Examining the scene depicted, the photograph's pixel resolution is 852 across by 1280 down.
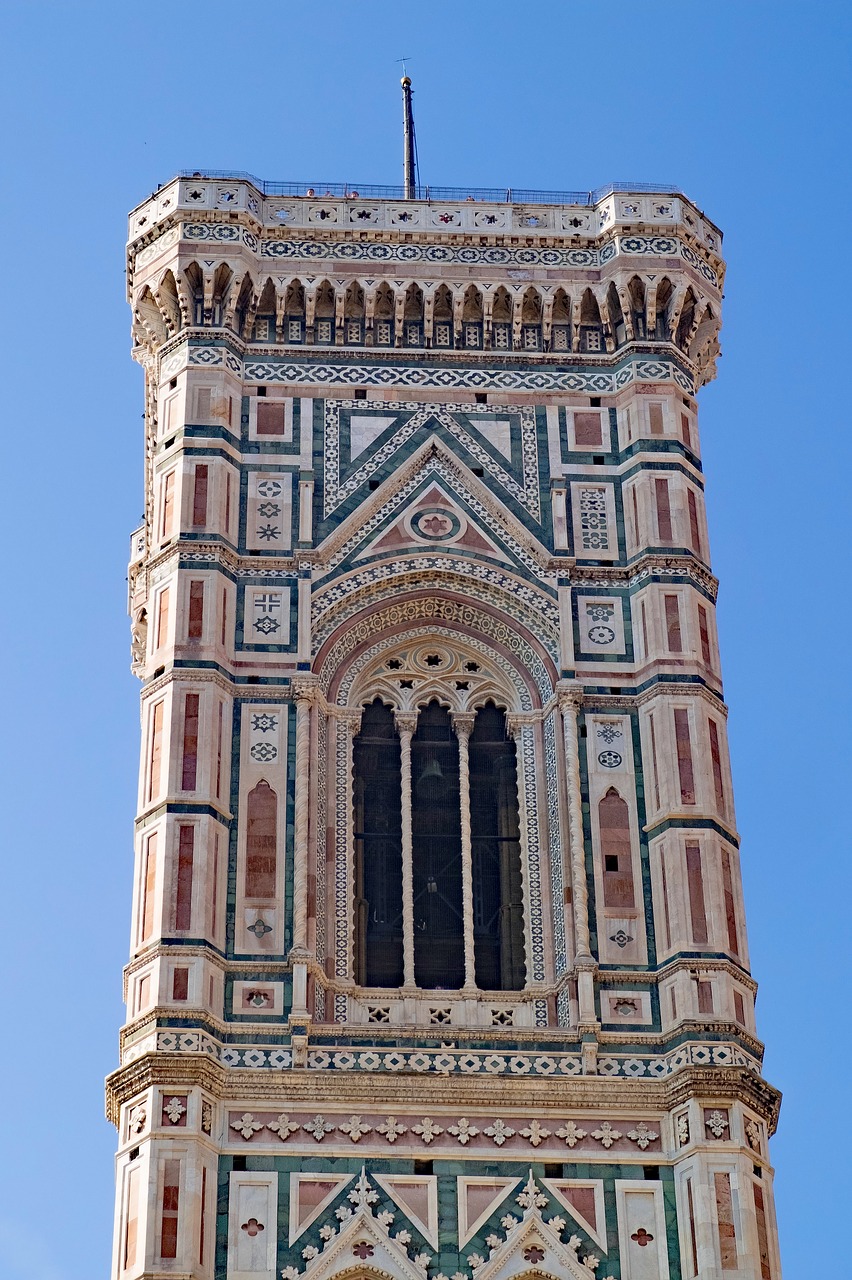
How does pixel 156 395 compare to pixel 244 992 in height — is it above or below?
above

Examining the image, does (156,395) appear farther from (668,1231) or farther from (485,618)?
(668,1231)

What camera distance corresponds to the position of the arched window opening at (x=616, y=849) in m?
28.4

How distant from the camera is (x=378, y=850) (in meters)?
29.2

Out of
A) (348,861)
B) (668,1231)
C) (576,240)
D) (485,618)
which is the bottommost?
(668,1231)

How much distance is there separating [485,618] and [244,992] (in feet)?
15.2

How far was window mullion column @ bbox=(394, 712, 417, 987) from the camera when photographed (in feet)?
93.3

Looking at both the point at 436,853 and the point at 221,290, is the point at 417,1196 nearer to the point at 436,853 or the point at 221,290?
the point at 436,853

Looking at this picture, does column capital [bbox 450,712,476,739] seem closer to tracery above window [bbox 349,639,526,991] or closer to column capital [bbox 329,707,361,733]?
tracery above window [bbox 349,639,526,991]

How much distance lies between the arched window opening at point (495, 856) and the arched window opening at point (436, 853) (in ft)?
0.52

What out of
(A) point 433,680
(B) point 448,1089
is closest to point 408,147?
(A) point 433,680

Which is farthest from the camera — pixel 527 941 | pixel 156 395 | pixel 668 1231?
pixel 156 395

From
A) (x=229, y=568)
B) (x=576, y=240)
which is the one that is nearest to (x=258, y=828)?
(x=229, y=568)

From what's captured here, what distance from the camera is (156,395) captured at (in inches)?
1287

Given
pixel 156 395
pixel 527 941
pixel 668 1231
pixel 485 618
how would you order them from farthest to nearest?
pixel 156 395
pixel 485 618
pixel 527 941
pixel 668 1231
